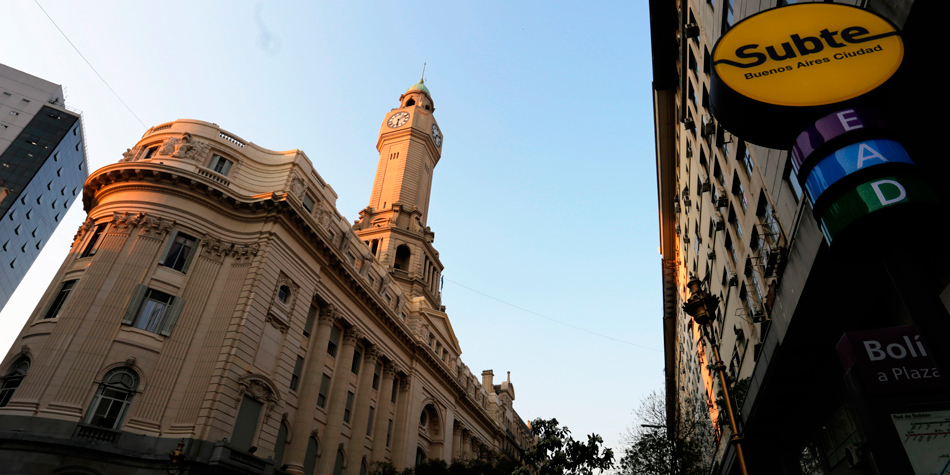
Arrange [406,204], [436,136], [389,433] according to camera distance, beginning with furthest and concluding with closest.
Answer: [436,136]
[406,204]
[389,433]

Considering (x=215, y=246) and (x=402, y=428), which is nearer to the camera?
(x=215, y=246)

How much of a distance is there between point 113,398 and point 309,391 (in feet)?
36.7

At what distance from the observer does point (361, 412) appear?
3825 centimetres

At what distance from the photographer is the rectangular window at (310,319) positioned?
34.1m

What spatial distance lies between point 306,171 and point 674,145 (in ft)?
87.9

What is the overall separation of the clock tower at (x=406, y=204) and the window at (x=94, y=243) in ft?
93.4

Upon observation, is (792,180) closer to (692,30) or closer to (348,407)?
(692,30)

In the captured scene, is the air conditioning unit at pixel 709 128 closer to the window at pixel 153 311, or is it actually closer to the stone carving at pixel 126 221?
the window at pixel 153 311

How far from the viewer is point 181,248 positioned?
28656 mm

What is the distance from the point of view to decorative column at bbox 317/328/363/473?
110ft

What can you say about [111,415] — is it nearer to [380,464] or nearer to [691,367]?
[380,464]

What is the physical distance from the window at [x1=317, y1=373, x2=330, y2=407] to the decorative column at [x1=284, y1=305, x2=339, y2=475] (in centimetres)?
93

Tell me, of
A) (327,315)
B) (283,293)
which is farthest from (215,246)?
(327,315)

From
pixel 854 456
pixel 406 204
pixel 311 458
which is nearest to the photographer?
pixel 854 456
